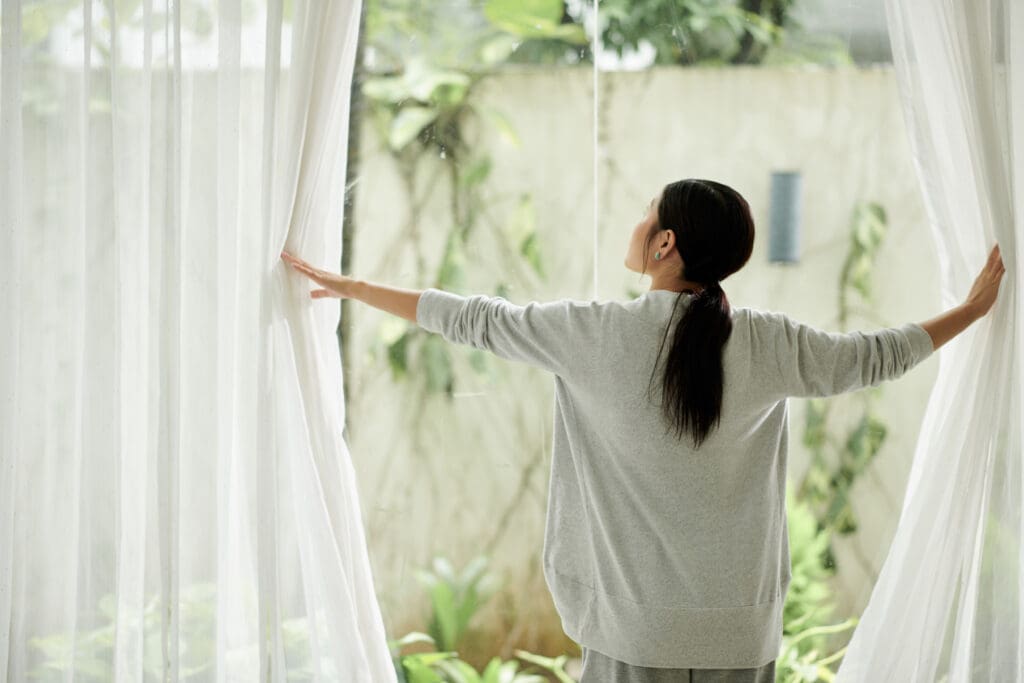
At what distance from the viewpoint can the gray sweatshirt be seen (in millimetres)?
1479

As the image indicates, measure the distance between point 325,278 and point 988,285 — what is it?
1.17 metres

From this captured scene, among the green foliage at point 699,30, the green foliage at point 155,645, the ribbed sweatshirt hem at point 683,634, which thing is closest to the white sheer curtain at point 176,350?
the green foliage at point 155,645

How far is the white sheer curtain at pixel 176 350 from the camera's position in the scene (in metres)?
1.66

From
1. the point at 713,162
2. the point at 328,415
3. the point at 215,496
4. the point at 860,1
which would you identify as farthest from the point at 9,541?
the point at 860,1

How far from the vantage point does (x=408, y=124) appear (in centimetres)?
189

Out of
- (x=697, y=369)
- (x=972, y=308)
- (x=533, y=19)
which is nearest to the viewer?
(x=697, y=369)

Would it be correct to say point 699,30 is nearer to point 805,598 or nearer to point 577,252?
point 577,252

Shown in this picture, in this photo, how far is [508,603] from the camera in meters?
1.95

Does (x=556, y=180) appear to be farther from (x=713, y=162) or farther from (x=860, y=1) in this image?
(x=860, y=1)

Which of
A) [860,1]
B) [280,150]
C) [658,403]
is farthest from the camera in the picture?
[860,1]

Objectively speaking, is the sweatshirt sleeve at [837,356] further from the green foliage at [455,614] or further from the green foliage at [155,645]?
the green foliage at [155,645]

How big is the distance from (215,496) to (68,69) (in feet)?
2.68

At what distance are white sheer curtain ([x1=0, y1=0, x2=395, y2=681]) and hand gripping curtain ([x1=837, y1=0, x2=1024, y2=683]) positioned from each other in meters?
0.96

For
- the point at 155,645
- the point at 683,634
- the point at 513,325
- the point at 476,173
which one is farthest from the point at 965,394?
the point at 155,645
